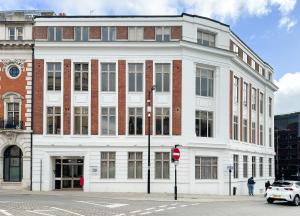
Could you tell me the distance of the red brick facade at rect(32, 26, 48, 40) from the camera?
4419 cm

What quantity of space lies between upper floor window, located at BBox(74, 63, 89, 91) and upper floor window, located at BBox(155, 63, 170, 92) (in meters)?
5.70

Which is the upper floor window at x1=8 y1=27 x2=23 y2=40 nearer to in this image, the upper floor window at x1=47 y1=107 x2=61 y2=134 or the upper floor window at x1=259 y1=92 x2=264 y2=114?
the upper floor window at x1=47 y1=107 x2=61 y2=134

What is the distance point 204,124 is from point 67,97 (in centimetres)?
1166

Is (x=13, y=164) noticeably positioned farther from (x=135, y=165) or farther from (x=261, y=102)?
(x=261, y=102)

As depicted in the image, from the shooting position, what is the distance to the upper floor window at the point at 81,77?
44.2 metres

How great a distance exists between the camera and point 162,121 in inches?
1742

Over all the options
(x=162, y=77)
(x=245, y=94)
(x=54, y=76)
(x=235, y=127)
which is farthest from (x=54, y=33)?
(x=245, y=94)

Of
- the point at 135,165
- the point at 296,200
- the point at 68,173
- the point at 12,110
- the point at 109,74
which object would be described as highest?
the point at 109,74

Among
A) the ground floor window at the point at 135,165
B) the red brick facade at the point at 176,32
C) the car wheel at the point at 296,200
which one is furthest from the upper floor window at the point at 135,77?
the car wheel at the point at 296,200

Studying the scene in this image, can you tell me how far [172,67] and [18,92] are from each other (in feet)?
41.6

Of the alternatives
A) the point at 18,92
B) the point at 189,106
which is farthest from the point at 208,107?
the point at 18,92

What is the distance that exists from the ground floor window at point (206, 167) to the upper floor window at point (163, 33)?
33.4ft

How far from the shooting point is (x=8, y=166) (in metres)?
44.2

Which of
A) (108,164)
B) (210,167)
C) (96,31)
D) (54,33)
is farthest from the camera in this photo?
(210,167)
